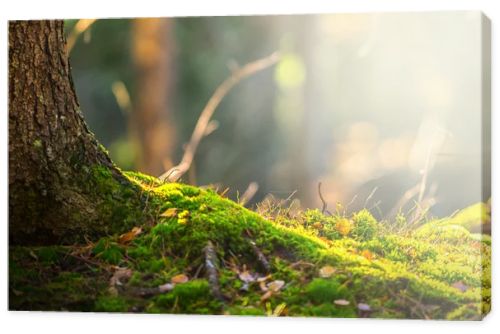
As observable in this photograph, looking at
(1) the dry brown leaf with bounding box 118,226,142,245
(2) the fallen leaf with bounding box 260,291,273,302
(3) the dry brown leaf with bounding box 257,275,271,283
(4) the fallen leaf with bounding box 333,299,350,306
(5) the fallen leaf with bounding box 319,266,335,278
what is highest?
(1) the dry brown leaf with bounding box 118,226,142,245

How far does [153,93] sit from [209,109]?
769 mm

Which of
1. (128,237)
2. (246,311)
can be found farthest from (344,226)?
(128,237)

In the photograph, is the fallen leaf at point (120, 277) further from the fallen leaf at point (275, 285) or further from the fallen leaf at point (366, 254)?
the fallen leaf at point (366, 254)

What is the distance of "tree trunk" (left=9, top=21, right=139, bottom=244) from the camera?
5.77 m

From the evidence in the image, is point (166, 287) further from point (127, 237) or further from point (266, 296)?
point (266, 296)

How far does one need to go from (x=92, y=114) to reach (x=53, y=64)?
38 cm

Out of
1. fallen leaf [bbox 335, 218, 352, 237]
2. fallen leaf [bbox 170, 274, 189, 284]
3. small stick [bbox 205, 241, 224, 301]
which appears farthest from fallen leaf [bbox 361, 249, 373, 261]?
fallen leaf [bbox 170, 274, 189, 284]

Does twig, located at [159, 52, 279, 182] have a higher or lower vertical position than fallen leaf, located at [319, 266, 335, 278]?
higher

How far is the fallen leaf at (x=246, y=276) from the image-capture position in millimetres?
5594

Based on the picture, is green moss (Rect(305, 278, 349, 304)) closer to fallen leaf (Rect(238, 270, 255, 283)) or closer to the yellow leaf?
fallen leaf (Rect(238, 270, 255, 283))

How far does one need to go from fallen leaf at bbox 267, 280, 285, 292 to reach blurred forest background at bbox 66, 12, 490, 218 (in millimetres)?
476

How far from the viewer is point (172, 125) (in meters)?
6.20

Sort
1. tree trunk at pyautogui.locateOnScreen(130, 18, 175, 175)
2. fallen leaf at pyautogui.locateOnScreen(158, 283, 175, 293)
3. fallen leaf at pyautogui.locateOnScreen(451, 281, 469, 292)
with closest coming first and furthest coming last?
fallen leaf at pyautogui.locateOnScreen(451, 281, 469, 292), fallen leaf at pyautogui.locateOnScreen(158, 283, 175, 293), tree trunk at pyautogui.locateOnScreen(130, 18, 175, 175)

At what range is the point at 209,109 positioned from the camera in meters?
5.86
